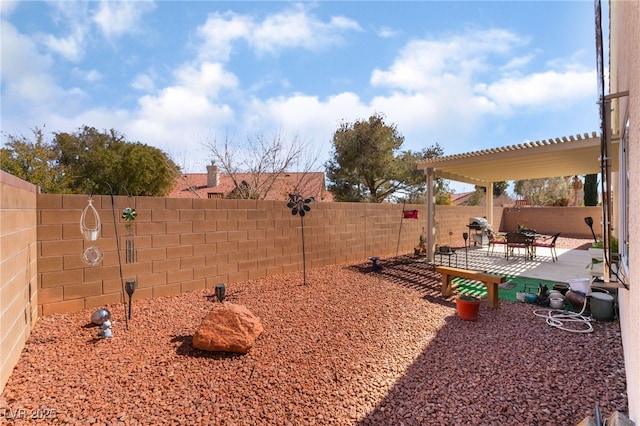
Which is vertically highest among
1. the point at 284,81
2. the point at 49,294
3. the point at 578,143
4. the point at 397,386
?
the point at 284,81

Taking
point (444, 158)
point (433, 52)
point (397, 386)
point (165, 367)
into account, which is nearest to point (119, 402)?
point (165, 367)

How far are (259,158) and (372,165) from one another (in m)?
6.36

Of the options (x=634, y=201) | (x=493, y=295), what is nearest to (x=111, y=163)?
(x=493, y=295)

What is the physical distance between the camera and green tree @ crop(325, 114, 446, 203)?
1534cm

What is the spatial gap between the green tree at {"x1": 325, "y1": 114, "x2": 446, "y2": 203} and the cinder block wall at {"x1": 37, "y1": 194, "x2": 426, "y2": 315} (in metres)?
8.51

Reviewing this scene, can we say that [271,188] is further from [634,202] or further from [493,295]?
[634,202]

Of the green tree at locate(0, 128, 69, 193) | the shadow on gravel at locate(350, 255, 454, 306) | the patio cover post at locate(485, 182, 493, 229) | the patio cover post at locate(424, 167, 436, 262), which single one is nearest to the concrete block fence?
the shadow on gravel at locate(350, 255, 454, 306)

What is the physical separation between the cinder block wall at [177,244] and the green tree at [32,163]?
855 centimetres

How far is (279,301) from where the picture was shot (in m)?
4.48

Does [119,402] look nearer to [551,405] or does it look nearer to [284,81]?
[551,405]

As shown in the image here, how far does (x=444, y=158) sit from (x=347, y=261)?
3674 mm

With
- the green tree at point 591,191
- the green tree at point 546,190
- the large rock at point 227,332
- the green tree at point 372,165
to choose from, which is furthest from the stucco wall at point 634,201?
the green tree at point 546,190

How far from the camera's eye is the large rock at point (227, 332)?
288cm

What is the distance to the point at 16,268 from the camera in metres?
2.65
